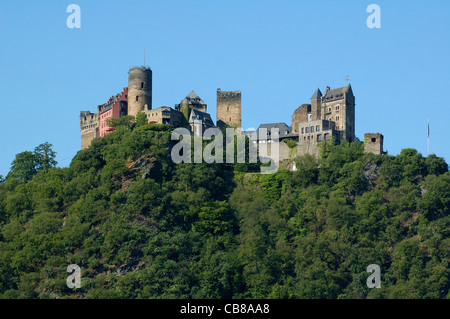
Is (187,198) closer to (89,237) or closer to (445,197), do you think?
(89,237)

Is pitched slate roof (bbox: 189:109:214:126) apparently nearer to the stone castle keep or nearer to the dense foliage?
the stone castle keep

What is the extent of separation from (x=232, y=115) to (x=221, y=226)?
74.3 feet

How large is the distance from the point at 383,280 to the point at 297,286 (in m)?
7.33

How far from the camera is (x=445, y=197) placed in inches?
4385

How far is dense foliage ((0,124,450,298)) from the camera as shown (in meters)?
103

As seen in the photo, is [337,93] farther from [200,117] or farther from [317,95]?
[200,117]

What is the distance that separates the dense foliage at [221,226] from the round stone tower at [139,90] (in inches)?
236

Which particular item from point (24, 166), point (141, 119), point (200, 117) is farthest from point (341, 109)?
point (24, 166)

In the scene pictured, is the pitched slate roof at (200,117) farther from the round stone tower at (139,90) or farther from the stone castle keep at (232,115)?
the round stone tower at (139,90)

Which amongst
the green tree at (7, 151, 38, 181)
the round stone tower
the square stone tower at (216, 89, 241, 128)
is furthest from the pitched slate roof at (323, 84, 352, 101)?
the green tree at (7, 151, 38, 181)

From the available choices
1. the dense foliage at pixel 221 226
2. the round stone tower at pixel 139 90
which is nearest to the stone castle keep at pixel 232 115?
the round stone tower at pixel 139 90
